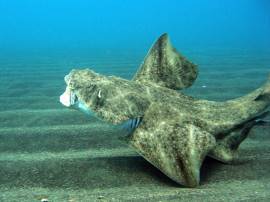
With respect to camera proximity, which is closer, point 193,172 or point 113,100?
point 193,172

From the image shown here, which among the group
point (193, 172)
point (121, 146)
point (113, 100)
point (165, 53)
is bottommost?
point (121, 146)

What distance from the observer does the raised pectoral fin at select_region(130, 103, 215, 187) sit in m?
3.41

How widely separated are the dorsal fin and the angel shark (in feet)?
0.35

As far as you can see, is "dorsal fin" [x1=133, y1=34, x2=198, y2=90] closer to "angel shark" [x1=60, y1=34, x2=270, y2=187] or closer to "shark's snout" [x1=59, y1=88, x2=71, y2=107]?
"angel shark" [x1=60, y1=34, x2=270, y2=187]

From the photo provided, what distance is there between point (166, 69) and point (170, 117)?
127 centimetres

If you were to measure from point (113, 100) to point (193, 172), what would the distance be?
1120 millimetres

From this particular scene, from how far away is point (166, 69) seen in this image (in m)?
4.99

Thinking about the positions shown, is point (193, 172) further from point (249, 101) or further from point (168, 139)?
point (249, 101)

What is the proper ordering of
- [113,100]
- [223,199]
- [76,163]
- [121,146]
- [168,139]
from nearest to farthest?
[223,199] < [168,139] < [113,100] < [76,163] < [121,146]

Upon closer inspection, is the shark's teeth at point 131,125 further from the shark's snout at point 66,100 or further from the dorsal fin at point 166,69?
the dorsal fin at point 166,69

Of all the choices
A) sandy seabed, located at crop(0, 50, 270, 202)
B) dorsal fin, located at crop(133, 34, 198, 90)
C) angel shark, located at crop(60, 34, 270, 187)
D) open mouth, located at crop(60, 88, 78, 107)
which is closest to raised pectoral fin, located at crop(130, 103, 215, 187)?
angel shark, located at crop(60, 34, 270, 187)

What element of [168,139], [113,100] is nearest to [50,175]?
[113,100]

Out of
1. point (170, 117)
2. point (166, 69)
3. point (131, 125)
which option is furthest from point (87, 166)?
point (166, 69)

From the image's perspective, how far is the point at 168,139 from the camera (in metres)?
3.59
